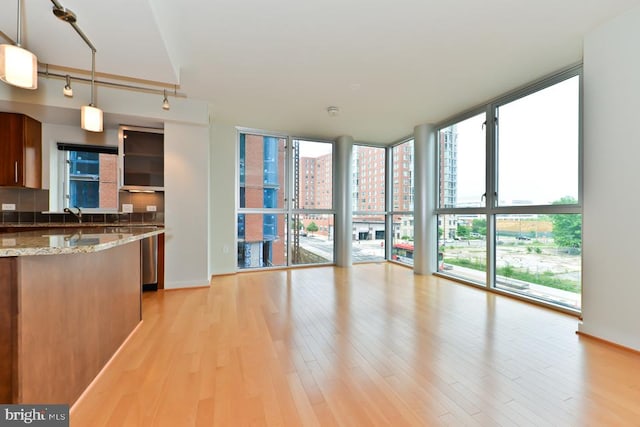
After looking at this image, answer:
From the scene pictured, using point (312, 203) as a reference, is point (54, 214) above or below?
below

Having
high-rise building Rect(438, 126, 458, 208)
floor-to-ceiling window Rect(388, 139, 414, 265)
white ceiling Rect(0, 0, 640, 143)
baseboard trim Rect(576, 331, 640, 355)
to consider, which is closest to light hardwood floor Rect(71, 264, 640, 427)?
baseboard trim Rect(576, 331, 640, 355)

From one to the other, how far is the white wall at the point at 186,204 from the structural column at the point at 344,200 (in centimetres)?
272

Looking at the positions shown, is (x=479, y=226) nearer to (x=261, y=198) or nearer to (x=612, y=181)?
(x=612, y=181)

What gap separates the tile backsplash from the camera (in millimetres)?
3727

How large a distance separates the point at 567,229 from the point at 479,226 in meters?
1.09

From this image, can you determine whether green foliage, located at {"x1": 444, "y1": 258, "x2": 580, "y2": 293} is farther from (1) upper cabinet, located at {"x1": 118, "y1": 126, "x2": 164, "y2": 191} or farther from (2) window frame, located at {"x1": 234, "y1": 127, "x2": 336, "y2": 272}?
(1) upper cabinet, located at {"x1": 118, "y1": 126, "x2": 164, "y2": 191}

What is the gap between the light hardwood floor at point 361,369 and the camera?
1.41 m

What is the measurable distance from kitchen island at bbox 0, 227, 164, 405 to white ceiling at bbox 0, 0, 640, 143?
1814 mm

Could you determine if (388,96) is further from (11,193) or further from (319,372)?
(11,193)

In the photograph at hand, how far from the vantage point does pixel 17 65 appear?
4.87ft

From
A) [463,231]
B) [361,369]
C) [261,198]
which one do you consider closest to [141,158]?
[261,198]

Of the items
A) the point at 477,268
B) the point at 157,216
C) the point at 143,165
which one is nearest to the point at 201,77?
the point at 143,165

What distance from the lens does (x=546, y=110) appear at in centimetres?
314

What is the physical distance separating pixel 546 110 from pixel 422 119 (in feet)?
5.70
